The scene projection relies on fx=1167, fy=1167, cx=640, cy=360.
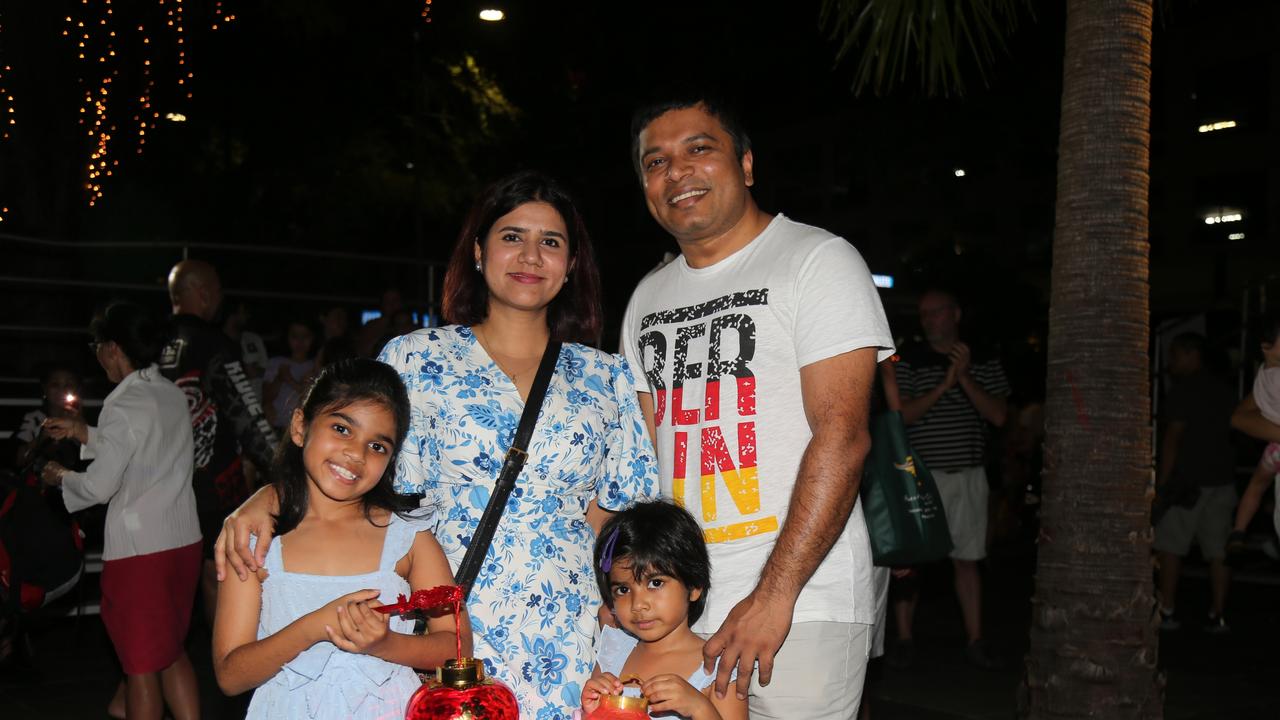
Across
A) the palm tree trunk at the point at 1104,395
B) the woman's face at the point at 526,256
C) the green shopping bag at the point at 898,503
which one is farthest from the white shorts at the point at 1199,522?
the woman's face at the point at 526,256

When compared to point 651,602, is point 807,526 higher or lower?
higher

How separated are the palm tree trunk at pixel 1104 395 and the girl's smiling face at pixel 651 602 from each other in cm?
263

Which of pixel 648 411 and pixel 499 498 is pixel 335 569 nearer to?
pixel 499 498

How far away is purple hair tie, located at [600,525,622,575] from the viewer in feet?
10.6

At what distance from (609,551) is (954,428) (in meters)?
5.63

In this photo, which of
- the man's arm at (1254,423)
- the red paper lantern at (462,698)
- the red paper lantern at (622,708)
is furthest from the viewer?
the man's arm at (1254,423)

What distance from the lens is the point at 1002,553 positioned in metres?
15.2

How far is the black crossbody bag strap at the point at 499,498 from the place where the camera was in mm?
3178

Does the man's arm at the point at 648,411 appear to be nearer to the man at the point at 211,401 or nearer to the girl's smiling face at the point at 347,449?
the girl's smiling face at the point at 347,449

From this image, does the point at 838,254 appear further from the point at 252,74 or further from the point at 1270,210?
the point at 1270,210

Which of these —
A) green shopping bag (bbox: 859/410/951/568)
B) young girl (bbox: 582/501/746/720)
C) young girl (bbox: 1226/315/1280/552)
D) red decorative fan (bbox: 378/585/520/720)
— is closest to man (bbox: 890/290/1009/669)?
young girl (bbox: 1226/315/1280/552)

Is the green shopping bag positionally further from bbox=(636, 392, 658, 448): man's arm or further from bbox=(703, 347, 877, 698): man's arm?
bbox=(703, 347, 877, 698): man's arm

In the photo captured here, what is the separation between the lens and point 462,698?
90.9 inches

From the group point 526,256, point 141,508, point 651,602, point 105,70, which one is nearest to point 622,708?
point 651,602
